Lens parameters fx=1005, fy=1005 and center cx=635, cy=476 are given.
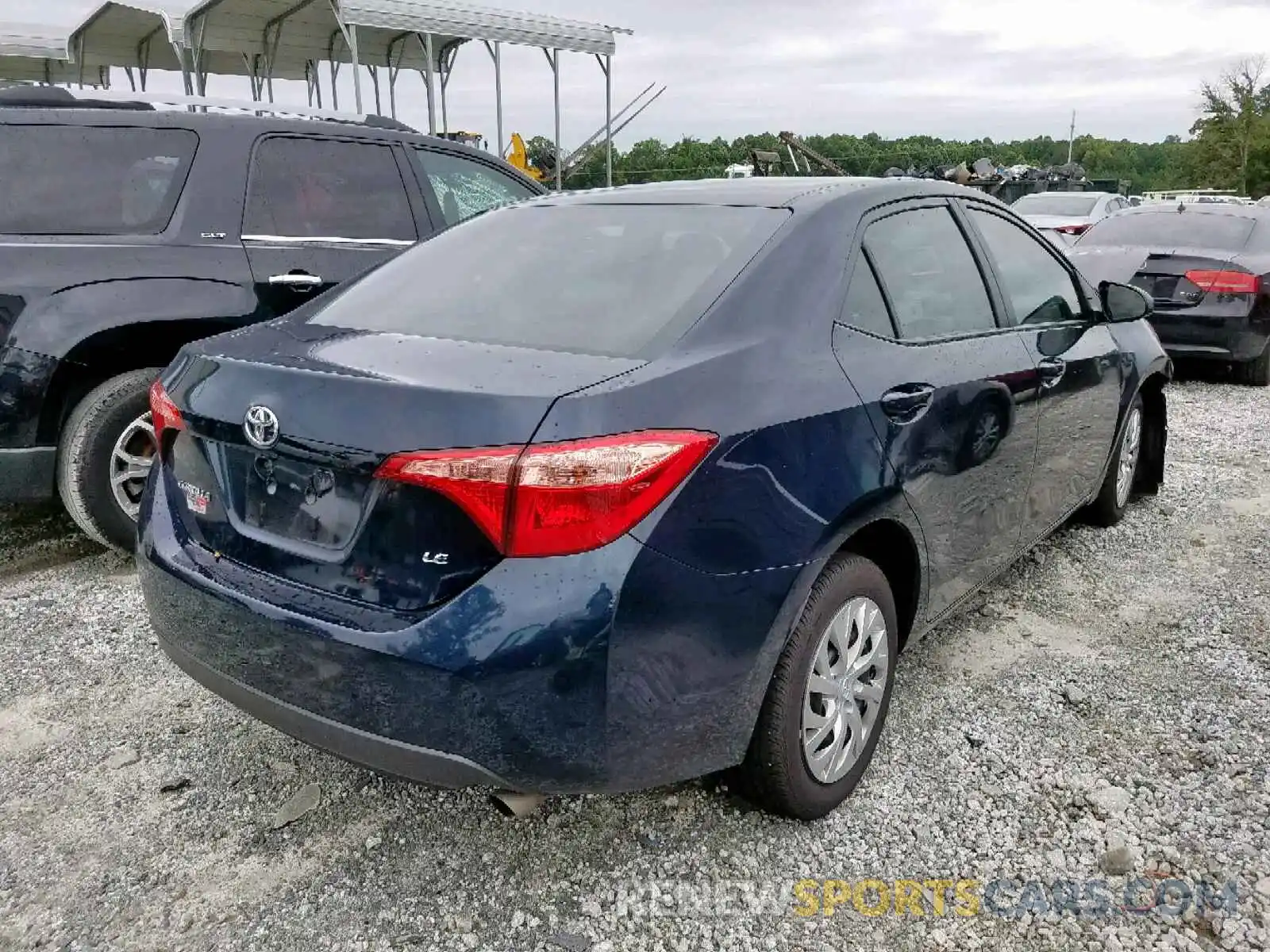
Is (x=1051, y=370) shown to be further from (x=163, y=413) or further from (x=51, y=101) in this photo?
(x=51, y=101)

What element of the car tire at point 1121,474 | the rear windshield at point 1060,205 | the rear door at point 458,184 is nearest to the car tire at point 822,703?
the car tire at point 1121,474

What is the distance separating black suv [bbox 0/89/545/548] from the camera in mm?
3727

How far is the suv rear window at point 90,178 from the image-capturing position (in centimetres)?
381

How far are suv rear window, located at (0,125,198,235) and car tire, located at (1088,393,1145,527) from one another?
163 inches

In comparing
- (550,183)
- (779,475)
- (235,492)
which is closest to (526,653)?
(779,475)

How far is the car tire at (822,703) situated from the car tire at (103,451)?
2.81m

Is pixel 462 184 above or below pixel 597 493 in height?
above

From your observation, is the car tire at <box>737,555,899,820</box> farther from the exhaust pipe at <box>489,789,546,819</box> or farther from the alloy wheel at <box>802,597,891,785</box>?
the exhaust pipe at <box>489,789,546,819</box>

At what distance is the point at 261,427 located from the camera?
206 centimetres

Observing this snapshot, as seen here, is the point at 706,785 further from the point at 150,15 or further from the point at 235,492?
the point at 150,15

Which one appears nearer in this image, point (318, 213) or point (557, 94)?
point (318, 213)

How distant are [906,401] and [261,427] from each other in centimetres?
154

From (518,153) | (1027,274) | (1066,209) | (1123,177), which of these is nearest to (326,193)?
(1027,274)

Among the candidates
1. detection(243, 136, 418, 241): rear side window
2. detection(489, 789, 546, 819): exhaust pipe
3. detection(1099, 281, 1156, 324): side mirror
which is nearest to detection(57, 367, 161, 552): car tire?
detection(243, 136, 418, 241): rear side window
